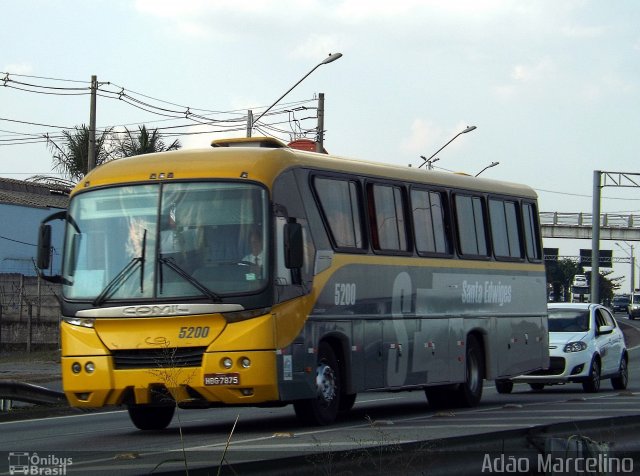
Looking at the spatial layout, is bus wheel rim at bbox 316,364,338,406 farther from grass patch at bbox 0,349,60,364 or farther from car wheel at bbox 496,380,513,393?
grass patch at bbox 0,349,60,364

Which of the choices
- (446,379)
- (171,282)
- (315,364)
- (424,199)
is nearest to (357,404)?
(446,379)

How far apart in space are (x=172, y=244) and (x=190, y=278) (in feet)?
1.47

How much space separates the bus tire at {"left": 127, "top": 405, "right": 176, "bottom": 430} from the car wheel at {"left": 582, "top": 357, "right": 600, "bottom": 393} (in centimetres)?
1072

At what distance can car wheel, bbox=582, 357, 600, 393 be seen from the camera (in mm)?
23984

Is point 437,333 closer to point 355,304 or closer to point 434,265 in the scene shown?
point 434,265

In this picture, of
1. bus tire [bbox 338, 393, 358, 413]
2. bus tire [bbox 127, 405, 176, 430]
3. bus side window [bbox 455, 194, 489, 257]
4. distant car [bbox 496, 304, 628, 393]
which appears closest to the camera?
bus tire [bbox 127, 405, 176, 430]

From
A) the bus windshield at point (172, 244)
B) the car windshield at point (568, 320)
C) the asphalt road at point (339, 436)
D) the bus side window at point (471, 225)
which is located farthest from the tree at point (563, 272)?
the bus windshield at point (172, 244)

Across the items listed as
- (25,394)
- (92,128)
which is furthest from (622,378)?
(92,128)

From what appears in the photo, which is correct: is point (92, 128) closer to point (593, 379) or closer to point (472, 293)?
point (593, 379)

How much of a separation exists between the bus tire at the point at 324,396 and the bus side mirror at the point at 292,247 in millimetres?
1337

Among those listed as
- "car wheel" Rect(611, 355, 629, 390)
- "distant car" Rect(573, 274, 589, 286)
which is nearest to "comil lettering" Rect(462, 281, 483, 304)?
"car wheel" Rect(611, 355, 629, 390)

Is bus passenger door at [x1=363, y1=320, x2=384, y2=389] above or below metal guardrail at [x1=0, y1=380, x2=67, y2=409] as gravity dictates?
above

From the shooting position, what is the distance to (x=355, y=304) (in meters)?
16.0

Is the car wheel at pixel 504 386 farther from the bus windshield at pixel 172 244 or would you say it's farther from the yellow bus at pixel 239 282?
the bus windshield at pixel 172 244
